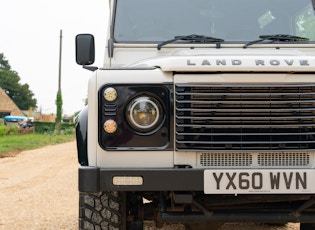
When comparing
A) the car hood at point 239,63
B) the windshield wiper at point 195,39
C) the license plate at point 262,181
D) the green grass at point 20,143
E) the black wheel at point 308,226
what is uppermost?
the windshield wiper at point 195,39

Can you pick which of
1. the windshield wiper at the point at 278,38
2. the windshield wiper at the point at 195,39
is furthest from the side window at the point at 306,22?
the windshield wiper at the point at 195,39

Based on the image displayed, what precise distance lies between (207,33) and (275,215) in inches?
72.3

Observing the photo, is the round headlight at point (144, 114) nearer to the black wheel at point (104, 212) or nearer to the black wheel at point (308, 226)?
the black wheel at point (104, 212)

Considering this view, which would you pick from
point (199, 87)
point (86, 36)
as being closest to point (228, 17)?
point (86, 36)

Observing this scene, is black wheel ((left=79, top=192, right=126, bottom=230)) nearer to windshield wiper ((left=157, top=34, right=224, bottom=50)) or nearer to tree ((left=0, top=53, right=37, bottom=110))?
windshield wiper ((left=157, top=34, right=224, bottom=50))

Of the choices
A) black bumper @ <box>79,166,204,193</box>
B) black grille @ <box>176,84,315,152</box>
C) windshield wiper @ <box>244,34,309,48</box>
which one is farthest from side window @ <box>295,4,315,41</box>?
black bumper @ <box>79,166,204,193</box>

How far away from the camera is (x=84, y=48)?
180 inches

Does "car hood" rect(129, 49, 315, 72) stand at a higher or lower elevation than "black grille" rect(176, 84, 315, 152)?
higher

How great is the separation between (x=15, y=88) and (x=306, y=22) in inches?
3336

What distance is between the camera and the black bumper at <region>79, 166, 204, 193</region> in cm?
336

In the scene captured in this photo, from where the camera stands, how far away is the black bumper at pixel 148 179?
132 inches

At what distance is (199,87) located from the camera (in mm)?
3463

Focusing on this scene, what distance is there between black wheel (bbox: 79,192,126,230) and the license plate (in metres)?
0.79

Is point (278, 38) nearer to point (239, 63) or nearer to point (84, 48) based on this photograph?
point (239, 63)
